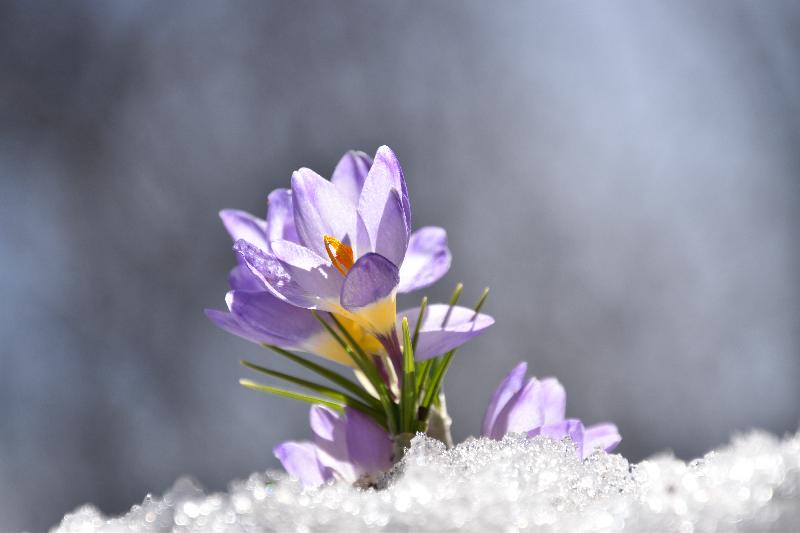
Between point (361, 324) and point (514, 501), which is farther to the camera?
point (361, 324)

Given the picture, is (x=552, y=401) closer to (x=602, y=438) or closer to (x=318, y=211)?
(x=602, y=438)

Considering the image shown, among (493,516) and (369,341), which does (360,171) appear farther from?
(493,516)

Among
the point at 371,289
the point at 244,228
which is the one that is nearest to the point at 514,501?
the point at 371,289

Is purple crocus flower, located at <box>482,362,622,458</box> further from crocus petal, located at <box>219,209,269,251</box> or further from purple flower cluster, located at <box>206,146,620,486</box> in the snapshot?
crocus petal, located at <box>219,209,269,251</box>

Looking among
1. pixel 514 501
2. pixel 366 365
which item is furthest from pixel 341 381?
pixel 514 501

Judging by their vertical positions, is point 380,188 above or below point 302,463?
above

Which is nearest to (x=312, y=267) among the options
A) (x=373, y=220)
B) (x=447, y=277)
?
(x=373, y=220)

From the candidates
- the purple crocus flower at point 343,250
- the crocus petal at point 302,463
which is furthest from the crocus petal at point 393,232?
the crocus petal at point 302,463
